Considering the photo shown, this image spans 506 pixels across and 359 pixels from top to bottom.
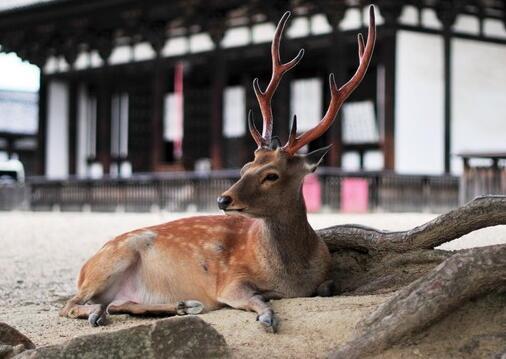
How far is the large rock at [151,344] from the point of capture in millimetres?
2428

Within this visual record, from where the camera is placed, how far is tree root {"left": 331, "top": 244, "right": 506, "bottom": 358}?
251cm

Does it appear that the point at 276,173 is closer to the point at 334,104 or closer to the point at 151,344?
the point at 334,104

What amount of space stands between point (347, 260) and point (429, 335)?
1.66m

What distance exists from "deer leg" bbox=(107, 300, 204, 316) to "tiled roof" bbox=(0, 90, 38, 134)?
2723 centimetres

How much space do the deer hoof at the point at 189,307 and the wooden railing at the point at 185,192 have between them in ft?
34.1

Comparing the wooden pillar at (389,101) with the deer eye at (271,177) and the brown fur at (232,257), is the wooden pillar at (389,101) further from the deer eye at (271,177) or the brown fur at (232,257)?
the deer eye at (271,177)

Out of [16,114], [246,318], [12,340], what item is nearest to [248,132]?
[246,318]

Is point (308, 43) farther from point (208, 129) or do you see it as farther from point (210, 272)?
Result: point (210, 272)

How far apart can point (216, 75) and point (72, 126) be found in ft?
18.6

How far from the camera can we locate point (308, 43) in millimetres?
14719

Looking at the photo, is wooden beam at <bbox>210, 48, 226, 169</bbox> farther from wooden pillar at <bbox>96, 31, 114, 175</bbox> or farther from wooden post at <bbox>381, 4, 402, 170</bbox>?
wooden post at <bbox>381, 4, 402, 170</bbox>

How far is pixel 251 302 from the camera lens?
341 centimetres

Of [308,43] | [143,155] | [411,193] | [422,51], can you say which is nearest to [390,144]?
[411,193]

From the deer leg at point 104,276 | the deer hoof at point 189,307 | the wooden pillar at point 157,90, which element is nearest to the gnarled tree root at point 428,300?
the deer hoof at point 189,307
